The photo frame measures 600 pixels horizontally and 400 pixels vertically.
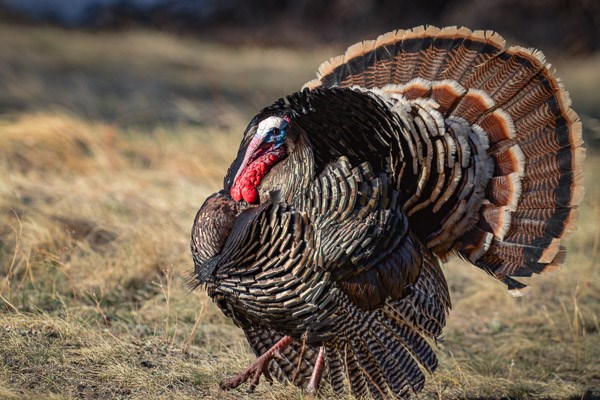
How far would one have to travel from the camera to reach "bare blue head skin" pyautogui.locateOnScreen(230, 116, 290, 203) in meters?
3.44

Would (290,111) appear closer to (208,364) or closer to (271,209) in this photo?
(271,209)

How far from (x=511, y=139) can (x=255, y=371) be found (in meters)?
1.59

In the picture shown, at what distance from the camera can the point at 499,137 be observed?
3.79 meters

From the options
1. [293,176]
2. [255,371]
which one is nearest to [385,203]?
[293,176]

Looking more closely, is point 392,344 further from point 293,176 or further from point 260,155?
point 260,155

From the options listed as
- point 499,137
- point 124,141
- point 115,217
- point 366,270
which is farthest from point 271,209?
point 124,141

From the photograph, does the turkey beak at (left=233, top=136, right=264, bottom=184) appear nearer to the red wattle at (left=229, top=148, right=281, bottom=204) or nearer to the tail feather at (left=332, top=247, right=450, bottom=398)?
the red wattle at (left=229, top=148, right=281, bottom=204)

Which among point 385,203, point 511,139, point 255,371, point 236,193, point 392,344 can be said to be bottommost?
point 255,371

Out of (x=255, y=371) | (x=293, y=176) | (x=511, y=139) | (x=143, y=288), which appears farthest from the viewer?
(x=143, y=288)

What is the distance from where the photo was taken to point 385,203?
133 inches

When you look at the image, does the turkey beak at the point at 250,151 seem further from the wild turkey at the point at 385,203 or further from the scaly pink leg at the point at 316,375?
the scaly pink leg at the point at 316,375

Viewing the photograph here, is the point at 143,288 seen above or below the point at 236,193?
below

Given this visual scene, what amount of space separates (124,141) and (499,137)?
474 centimetres

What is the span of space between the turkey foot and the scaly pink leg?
6.3 inches
